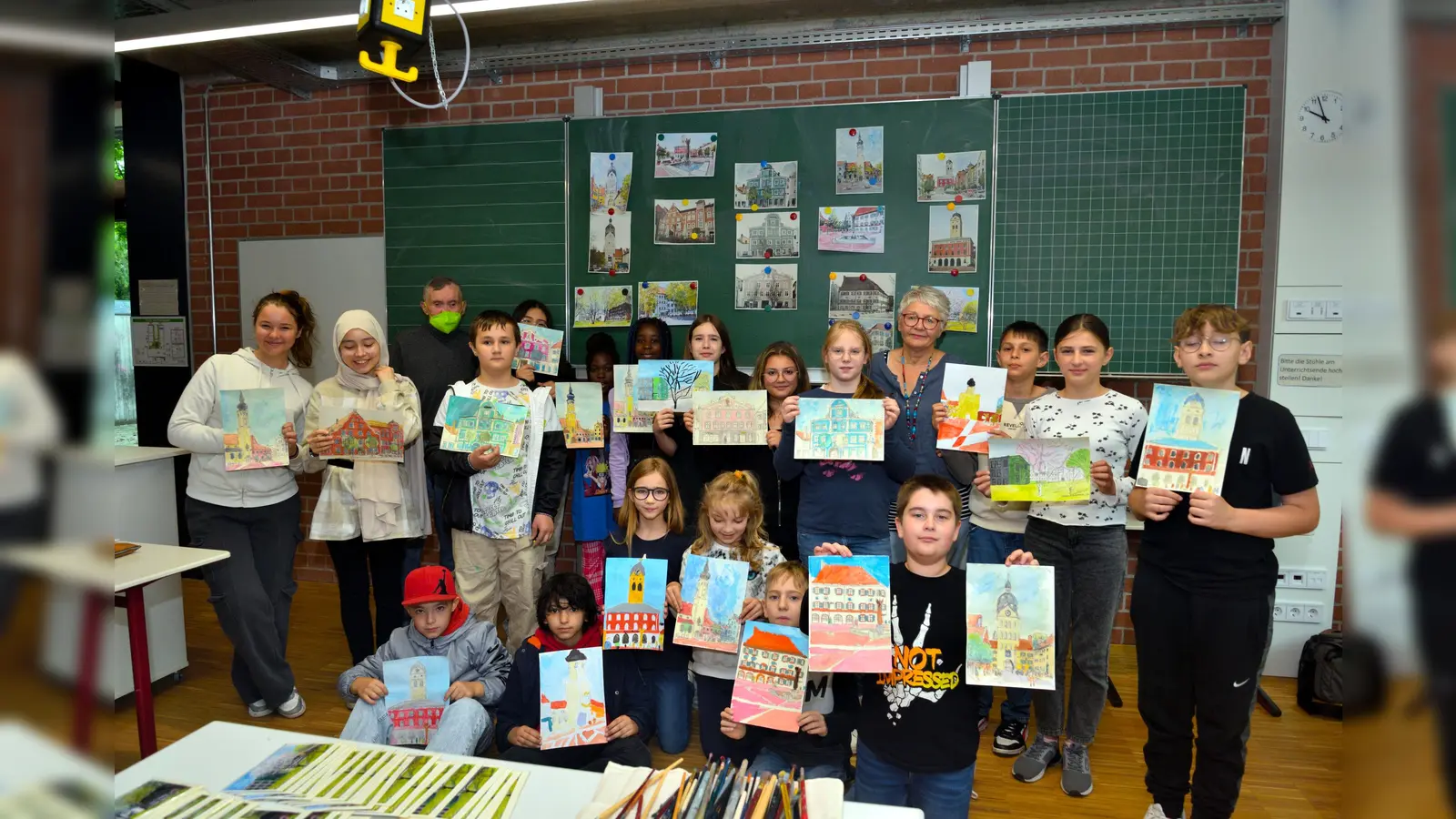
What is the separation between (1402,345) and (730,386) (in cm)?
330

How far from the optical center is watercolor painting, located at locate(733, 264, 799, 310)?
3.95 metres

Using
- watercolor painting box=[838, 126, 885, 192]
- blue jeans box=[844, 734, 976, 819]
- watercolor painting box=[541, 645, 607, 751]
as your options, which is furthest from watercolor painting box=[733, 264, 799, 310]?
blue jeans box=[844, 734, 976, 819]

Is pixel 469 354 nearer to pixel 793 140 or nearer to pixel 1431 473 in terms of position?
pixel 793 140

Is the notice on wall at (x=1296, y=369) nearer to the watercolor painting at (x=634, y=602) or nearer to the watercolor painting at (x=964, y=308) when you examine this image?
the watercolor painting at (x=964, y=308)

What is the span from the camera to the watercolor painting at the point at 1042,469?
8.10 feet

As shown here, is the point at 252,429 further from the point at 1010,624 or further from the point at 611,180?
the point at 1010,624

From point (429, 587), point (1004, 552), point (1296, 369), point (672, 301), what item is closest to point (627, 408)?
point (672, 301)

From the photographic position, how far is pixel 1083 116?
11.8 feet

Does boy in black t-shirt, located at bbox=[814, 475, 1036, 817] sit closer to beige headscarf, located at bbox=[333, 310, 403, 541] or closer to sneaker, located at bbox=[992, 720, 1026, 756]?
sneaker, located at bbox=[992, 720, 1026, 756]

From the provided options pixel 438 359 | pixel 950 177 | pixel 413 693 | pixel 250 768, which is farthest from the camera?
pixel 950 177

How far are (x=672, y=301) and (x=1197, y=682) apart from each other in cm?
270

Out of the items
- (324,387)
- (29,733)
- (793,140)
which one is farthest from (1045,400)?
(29,733)

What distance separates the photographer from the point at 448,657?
268 centimetres

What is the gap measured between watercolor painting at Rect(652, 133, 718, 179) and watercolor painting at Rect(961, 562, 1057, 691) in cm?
267
